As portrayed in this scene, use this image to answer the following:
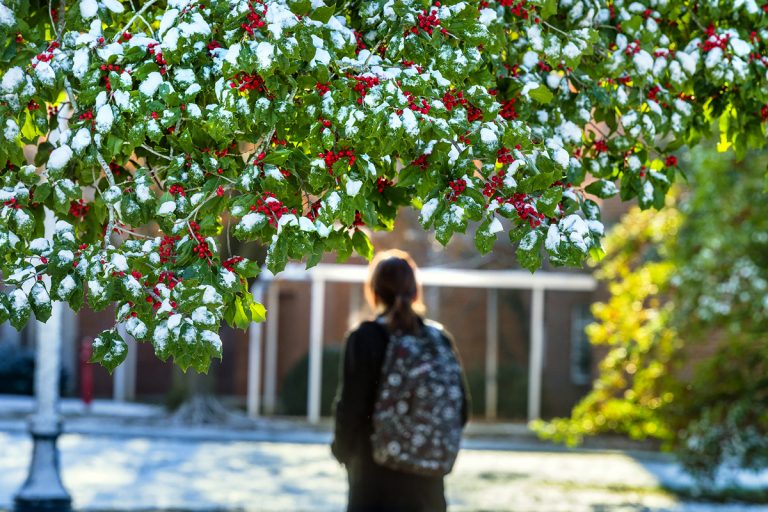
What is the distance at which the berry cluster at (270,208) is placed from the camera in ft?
9.30

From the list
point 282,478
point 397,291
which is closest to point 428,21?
point 397,291

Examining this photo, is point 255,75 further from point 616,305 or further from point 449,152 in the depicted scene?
point 616,305

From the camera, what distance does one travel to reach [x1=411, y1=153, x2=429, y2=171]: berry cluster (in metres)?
3.04

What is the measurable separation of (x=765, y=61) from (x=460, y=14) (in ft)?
3.97

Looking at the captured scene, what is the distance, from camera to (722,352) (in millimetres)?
9516

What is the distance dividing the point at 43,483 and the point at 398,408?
4478 mm

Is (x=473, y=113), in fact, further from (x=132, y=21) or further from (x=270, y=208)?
(x=132, y=21)

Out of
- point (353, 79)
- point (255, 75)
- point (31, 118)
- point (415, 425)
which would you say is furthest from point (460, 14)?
point (415, 425)

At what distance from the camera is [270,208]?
2.83m

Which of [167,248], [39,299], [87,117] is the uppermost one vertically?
[87,117]

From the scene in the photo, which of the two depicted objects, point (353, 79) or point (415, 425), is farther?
point (415, 425)

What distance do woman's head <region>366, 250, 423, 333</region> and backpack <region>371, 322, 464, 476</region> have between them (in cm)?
6

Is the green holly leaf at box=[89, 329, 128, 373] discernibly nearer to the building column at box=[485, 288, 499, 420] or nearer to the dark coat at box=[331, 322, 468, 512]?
the dark coat at box=[331, 322, 468, 512]

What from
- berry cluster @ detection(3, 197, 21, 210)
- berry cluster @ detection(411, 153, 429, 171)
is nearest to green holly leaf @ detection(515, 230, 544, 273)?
berry cluster @ detection(411, 153, 429, 171)
